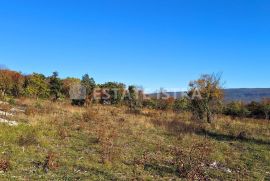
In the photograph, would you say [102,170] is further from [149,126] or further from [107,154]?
[149,126]

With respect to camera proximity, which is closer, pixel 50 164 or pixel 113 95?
pixel 50 164

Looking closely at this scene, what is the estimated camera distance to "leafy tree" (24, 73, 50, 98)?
48.8 metres

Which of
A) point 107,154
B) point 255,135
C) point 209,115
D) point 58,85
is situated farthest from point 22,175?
point 58,85

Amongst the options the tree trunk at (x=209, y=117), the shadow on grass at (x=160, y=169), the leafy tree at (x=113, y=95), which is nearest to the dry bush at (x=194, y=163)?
the shadow on grass at (x=160, y=169)

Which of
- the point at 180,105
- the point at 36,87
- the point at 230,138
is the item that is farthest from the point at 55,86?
the point at 230,138

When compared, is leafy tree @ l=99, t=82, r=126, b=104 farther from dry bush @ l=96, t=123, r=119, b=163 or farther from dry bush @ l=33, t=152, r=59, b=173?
dry bush @ l=33, t=152, r=59, b=173

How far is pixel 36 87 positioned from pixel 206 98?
25.0 meters

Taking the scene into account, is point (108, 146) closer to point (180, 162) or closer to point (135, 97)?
point (180, 162)

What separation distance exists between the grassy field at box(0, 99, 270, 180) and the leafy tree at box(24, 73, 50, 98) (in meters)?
26.4

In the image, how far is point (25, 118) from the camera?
69.6 ft

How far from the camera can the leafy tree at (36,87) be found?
160 ft

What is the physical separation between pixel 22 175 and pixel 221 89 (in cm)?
2519

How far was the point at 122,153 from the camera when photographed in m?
15.1

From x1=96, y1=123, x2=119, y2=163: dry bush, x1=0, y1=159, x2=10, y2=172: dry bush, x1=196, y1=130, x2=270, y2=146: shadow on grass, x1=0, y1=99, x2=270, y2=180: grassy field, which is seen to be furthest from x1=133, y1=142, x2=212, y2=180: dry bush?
x1=196, y1=130, x2=270, y2=146: shadow on grass
